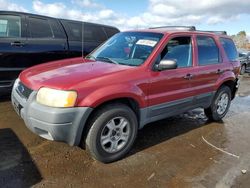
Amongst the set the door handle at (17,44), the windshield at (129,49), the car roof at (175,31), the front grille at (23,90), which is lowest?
the front grille at (23,90)

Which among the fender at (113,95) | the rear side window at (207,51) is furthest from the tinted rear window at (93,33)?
the fender at (113,95)

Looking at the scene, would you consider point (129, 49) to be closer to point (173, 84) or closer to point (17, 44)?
point (173, 84)

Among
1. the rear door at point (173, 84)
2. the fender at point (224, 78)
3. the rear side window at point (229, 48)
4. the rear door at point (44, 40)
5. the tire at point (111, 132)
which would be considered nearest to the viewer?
the tire at point (111, 132)

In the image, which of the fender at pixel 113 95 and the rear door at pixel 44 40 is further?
the rear door at pixel 44 40

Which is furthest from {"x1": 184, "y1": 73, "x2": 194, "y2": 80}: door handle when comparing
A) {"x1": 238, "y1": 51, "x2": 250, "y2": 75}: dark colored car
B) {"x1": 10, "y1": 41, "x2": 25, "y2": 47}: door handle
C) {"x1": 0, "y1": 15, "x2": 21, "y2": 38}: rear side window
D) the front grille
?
{"x1": 238, "y1": 51, "x2": 250, "y2": 75}: dark colored car

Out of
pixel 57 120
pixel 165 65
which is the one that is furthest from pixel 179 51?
pixel 57 120

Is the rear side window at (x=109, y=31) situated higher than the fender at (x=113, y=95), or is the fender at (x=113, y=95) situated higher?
the rear side window at (x=109, y=31)

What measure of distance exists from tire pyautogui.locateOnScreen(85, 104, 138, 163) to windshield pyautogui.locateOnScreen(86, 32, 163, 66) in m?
0.79

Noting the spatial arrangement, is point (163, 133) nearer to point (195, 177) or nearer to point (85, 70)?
point (195, 177)

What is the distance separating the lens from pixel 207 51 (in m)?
5.24

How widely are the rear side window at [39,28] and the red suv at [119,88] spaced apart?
203cm

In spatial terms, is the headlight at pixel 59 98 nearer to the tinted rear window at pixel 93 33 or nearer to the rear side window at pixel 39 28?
the rear side window at pixel 39 28

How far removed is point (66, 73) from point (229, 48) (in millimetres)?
3624

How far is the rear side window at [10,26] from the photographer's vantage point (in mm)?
5926
